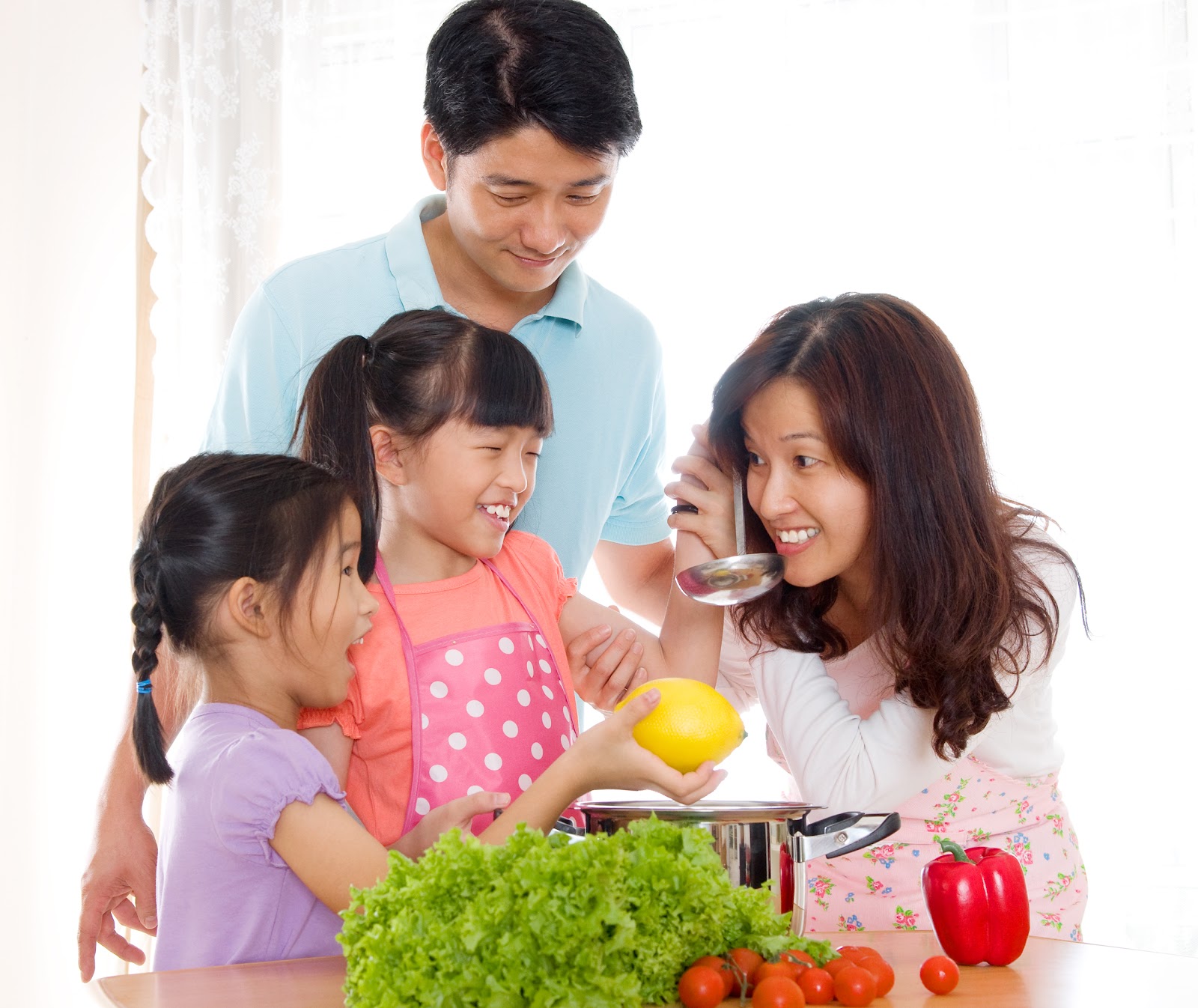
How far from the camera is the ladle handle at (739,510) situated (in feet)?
5.12

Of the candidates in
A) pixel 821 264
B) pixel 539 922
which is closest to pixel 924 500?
pixel 539 922

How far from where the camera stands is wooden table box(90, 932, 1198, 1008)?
3.02 feet

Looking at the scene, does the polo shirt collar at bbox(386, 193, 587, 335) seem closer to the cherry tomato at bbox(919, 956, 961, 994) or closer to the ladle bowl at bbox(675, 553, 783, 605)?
the ladle bowl at bbox(675, 553, 783, 605)

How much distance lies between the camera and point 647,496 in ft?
6.37

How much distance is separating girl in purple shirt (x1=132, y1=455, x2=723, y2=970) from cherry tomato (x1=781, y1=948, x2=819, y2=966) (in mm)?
214

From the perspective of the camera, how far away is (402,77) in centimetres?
296

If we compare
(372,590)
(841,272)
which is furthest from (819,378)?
(841,272)

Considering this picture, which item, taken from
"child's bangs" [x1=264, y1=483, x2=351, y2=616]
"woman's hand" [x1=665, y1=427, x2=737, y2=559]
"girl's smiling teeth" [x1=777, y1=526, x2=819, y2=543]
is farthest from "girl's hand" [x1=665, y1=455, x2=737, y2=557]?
"child's bangs" [x1=264, y1=483, x2=351, y2=616]

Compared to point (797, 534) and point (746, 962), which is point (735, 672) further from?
point (746, 962)

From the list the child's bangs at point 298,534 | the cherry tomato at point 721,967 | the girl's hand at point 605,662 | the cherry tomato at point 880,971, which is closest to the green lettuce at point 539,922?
the cherry tomato at point 721,967

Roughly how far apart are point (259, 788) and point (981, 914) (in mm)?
669

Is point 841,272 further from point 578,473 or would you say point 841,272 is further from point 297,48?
point 297,48

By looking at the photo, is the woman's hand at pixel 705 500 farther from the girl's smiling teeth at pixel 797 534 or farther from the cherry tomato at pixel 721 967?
the cherry tomato at pixel 721 967

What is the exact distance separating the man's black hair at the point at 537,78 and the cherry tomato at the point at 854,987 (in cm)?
104
